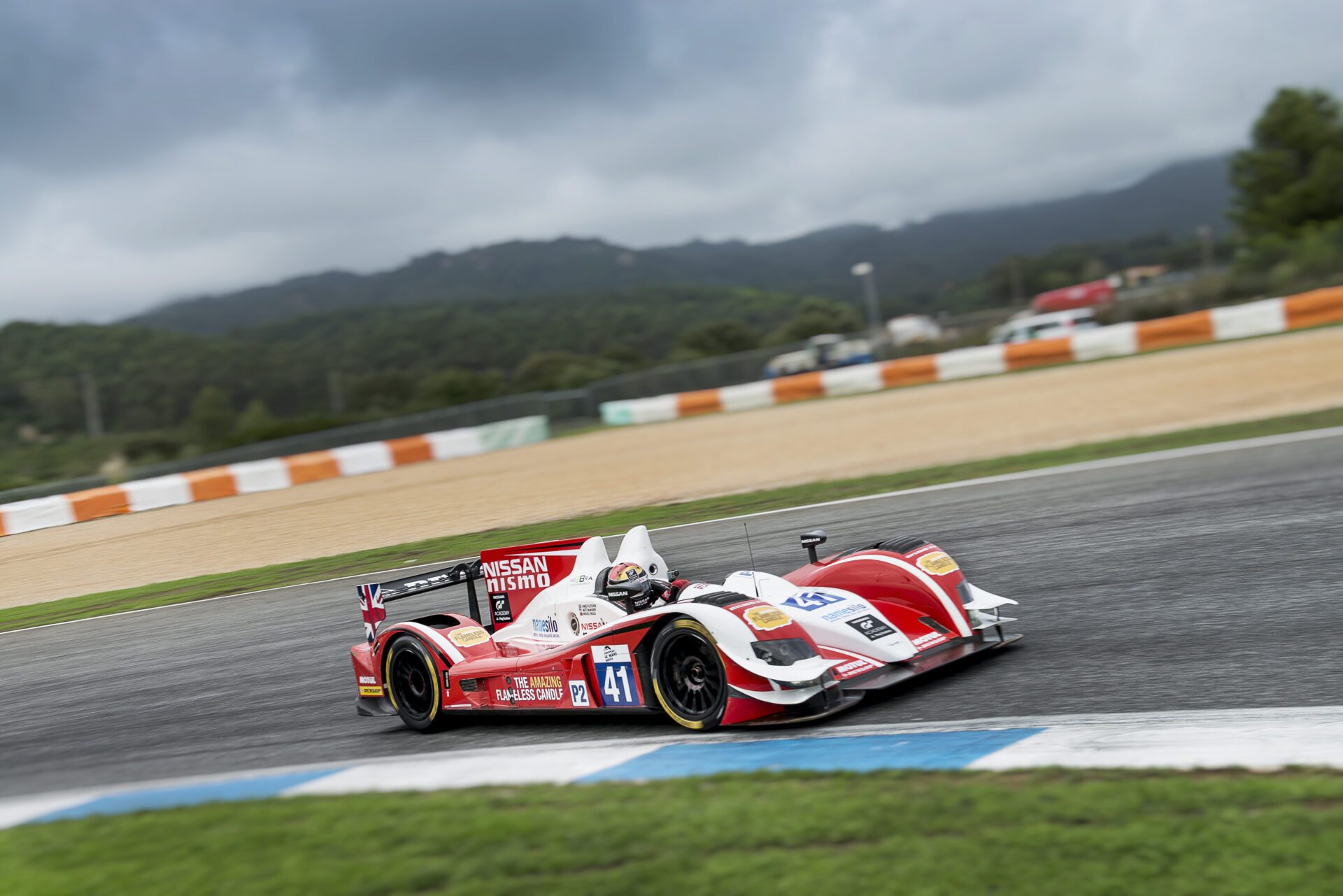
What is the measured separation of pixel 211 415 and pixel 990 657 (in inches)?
1738

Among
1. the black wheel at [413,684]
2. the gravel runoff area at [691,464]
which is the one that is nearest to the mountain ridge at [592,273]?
the gravel runoff area at [691,464]

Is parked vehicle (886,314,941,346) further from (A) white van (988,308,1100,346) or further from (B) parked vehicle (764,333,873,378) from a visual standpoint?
(A) white van (988,308,1100,346)

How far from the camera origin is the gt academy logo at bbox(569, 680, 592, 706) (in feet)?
19.1

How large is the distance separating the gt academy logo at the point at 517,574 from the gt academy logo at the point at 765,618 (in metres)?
1.57

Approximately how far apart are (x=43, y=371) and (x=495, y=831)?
228ft

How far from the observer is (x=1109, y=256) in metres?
119

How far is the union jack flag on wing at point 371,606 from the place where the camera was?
272 inches

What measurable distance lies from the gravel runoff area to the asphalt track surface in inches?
141

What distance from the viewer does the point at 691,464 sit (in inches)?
761

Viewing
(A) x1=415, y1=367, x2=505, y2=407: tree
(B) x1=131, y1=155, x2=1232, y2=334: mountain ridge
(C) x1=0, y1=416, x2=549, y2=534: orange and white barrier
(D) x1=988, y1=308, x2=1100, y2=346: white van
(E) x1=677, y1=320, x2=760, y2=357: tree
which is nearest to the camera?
(C) x1=0, y1=416, x2=549, y2=534: orange and white barrier

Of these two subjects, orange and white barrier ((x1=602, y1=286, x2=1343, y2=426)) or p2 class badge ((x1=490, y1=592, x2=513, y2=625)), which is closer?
p2 class badge ((x1=490, y1=592, x2=513, y2=625))

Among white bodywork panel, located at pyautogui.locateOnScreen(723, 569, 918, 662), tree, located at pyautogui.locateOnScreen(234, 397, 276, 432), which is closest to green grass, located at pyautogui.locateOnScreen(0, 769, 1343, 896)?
white bodywork panel, located at pyautogui.locateOnScreen(723, 569, 918, 662)

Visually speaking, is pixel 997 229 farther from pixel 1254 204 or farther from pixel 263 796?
pixel 263 796

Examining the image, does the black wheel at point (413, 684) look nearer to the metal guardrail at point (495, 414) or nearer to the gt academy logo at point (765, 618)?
the gt academy logo at point (765, 618)
